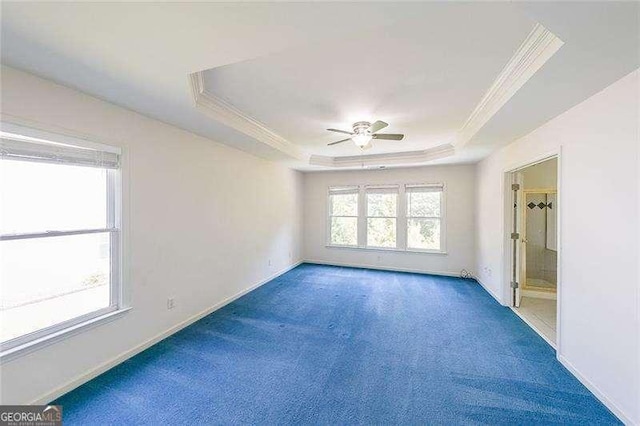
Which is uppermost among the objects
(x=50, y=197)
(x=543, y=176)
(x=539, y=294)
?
(x=543, y=176)

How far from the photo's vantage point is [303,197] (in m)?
6.81

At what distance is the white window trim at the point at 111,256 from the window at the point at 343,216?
4708mm

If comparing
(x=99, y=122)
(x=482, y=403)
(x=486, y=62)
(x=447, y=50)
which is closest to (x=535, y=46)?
(x=486, y=62)

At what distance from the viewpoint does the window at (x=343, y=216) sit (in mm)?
6469

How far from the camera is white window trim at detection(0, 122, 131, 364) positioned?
1832 mm

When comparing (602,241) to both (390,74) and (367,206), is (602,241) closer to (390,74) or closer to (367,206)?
(390,74)

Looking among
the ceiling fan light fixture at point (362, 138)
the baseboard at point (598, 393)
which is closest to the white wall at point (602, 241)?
the baseboard at point (598, 393)

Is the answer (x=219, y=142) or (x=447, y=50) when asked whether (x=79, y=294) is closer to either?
(x=219, y=142)

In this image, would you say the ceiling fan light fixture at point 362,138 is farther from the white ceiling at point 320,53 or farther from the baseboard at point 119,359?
the baseboard at point 119,359

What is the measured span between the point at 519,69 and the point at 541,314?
339cm

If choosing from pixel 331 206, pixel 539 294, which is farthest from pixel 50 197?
pixel 539 294

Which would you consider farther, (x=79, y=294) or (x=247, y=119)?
(x=247, y=119)

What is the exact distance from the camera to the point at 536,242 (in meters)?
5.22

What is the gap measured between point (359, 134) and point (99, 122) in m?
2.71
